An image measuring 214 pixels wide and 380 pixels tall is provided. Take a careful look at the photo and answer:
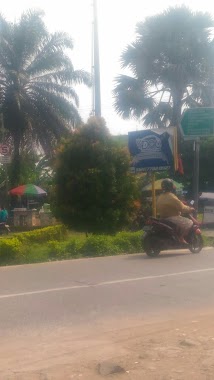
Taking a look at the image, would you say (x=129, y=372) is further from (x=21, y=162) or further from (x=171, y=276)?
(x=21, y=162)

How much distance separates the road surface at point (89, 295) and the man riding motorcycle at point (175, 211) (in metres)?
1.04

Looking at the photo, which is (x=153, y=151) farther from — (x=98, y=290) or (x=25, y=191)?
(x=25, y=191)

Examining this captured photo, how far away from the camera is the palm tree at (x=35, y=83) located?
101 feet

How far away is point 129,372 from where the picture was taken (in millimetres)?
5762

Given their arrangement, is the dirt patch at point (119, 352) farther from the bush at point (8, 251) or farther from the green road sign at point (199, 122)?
the green road sign at point (199, 122)

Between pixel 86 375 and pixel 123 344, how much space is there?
1.21 metres

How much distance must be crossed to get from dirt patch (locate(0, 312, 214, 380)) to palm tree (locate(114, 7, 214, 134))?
87.6 feet

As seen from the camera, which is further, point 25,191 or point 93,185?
point 25,191

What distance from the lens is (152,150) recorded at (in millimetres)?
18875

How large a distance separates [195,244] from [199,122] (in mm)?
5039

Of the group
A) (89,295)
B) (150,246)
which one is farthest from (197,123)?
(89,295)

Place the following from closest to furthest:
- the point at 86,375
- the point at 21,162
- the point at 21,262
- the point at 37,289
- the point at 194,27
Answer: the point at 86,375
the point at 37,289
the point at 21,262
the point at 21,162
the point at 194,27

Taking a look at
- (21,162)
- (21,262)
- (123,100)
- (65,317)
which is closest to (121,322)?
(65,317)

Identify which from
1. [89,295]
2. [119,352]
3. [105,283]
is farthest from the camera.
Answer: [105,283]
